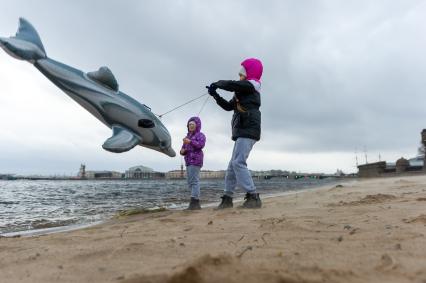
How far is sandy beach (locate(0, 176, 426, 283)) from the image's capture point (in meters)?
1.64

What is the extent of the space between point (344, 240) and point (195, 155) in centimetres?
402


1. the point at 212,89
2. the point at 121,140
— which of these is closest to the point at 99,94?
the point at 121,140

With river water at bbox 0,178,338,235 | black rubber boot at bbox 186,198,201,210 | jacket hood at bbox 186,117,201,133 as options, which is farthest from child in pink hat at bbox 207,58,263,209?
river water at bbox 0,178,338,235

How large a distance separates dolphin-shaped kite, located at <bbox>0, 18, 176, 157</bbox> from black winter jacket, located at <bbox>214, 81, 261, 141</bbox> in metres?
1.36

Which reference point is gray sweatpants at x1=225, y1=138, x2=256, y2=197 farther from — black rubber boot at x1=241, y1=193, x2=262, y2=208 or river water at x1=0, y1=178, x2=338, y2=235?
river water at x1=0, y1=178, x2=338, y2=235

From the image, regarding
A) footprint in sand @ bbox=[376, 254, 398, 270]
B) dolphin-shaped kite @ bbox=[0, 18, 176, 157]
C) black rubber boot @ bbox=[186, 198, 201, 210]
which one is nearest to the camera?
footprint in sand @ bbox=[376, 254, 398, 270]

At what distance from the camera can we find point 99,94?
520 cm

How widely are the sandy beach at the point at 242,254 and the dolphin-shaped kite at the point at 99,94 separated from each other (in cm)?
230

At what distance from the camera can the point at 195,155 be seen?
6242 millimetres

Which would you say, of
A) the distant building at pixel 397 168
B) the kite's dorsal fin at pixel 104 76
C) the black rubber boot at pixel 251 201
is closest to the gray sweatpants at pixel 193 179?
the black rubber boot at pixel 251 201

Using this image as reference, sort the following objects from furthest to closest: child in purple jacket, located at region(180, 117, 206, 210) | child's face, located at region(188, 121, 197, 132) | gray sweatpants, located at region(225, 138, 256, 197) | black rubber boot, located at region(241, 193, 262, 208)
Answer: child's face, located at region(188, 121, 197, 132) < child in purple jacket, located at region(180, 117, 206, 210) < gray sweatpants, located at region(225, 138, 256, 197) < black rubber boot, located at region(241, 193, 262, 208)

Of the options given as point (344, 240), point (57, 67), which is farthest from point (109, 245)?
point (57, 67)

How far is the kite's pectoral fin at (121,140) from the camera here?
4.88m

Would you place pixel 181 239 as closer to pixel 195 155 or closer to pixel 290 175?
pixel 195 155
